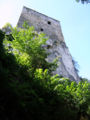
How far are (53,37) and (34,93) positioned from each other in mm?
12102

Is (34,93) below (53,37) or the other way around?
below

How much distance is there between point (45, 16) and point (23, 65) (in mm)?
14117

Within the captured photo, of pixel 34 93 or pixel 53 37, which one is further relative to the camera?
pixel 53 37

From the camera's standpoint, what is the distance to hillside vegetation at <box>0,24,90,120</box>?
10.9 feet

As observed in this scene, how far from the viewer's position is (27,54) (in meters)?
6.35

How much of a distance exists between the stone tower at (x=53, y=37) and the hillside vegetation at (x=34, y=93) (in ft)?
16.4

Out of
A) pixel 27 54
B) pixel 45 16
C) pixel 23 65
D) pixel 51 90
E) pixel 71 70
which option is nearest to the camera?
pixel 51 90

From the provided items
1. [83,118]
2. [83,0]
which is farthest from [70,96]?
[83,0]

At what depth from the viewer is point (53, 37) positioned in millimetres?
15203

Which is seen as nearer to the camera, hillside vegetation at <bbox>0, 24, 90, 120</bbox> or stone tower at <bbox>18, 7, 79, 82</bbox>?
hillside vegetation at <bbox>0, 24, 90, 120</bbox>

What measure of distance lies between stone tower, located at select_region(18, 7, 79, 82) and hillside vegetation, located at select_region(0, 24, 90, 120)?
5012 millimetres

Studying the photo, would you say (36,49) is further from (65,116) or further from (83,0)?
(83,0)

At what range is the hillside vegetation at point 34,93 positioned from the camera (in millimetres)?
3328

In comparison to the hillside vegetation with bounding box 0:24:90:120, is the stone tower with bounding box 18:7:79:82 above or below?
above
